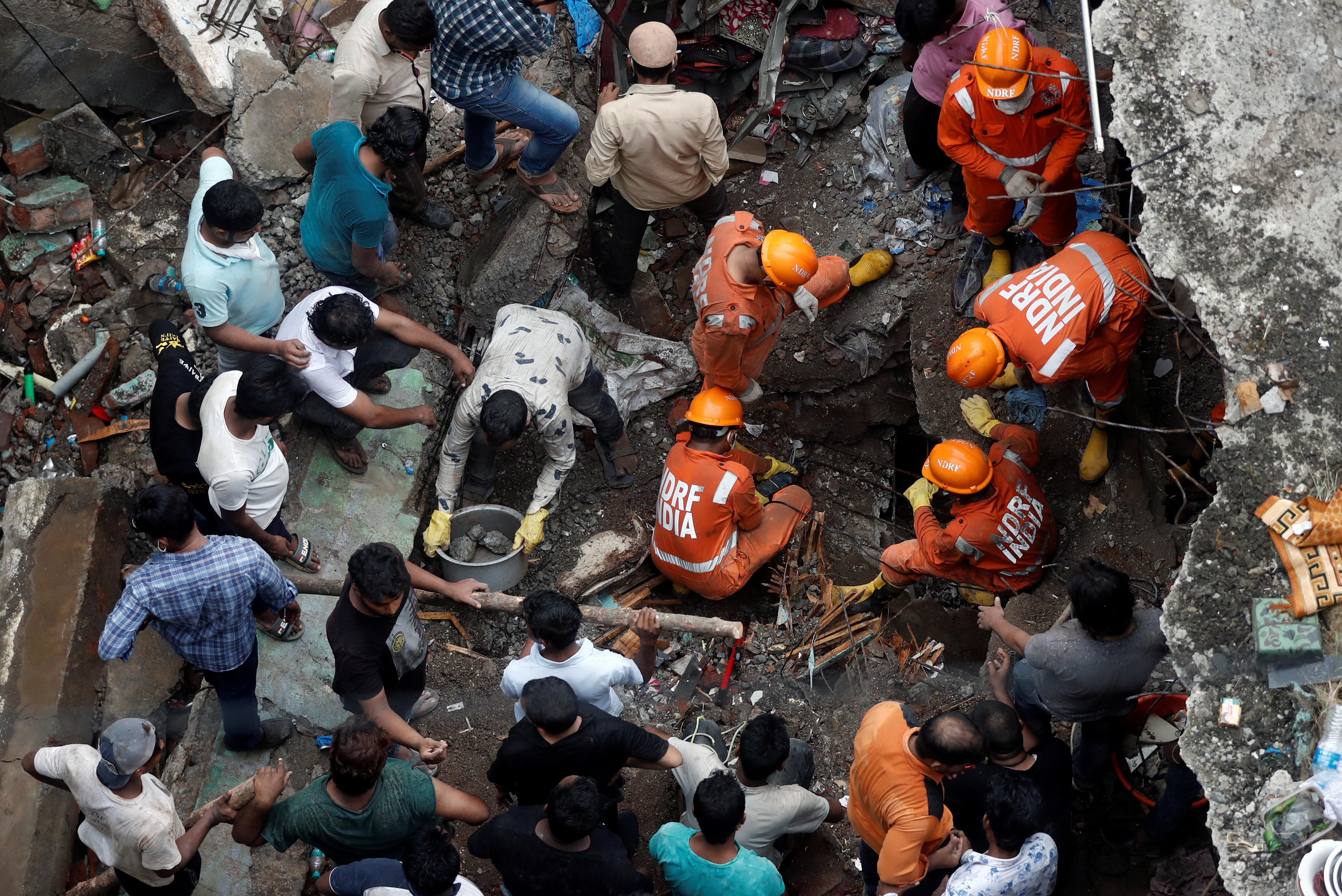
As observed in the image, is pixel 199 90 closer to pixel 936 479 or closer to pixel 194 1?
pixel 194 1

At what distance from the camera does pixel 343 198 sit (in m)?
5.21

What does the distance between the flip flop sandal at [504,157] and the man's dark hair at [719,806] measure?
437 centimetres

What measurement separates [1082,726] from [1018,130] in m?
3.10

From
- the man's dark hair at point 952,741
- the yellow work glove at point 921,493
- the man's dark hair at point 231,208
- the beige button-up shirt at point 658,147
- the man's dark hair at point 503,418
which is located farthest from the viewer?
the yellow work glove at point 921,493

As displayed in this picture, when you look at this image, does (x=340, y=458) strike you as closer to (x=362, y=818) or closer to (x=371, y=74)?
(x=371, y=74)

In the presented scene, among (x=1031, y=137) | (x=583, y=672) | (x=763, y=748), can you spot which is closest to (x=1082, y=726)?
(x=763, y=748)

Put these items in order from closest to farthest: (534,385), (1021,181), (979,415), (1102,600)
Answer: (1102,600) → (1021,181) → (534,385) → (979,415)

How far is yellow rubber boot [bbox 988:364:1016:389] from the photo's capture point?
5.84 m

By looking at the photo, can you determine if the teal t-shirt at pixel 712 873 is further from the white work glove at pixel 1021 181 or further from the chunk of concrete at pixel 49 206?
the chunk of concrete at pixel 49 206

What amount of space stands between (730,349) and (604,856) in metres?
3.19

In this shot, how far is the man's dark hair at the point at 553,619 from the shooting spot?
4.15 meters

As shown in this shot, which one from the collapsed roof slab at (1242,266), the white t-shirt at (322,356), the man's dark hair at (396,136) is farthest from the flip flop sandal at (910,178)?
the white t-shirt at (322,356)

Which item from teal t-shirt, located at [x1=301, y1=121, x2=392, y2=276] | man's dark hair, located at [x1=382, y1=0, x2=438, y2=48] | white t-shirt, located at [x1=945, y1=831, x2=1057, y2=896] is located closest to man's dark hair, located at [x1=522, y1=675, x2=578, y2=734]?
white t-shirt, located at [x1=945, y1=831, x2=1057, y2=896]

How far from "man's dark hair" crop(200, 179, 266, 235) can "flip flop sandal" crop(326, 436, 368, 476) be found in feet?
4.98
